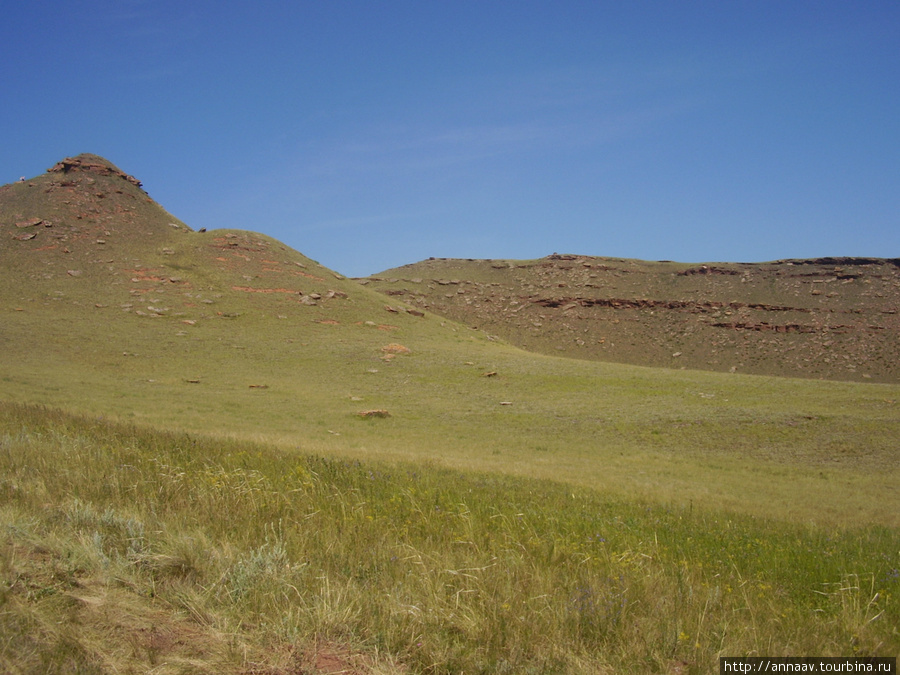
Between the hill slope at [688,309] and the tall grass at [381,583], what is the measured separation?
68.0 meters

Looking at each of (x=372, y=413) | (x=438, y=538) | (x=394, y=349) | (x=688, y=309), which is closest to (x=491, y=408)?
(x=372, y=413)

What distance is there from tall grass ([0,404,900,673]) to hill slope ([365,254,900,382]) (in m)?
68.0

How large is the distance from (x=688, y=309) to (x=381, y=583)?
86.5 m

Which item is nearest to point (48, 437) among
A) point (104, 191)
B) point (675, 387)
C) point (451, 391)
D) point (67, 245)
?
point (451, 391)

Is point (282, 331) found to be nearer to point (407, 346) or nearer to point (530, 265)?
point (407, 346)

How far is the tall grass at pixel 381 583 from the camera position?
359cm

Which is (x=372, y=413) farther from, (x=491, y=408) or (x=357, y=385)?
(x=357, y=385)

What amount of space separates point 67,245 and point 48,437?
194 feet

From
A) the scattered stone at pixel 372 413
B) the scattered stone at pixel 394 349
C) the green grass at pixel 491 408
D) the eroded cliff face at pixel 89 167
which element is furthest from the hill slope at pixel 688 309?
the scattered stone at pixel 372 413

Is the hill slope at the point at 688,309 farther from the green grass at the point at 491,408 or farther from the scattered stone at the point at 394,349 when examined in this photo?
the scattered stone at the point at 394,349

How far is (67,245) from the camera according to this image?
190ft

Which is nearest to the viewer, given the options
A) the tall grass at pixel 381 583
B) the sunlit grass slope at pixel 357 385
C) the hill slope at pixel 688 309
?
the tall grass at pixel 381 583

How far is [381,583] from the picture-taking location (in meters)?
4.50

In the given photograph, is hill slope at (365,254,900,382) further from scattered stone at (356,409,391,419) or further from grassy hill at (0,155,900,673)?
scattered stone at (356,409,391,419)
